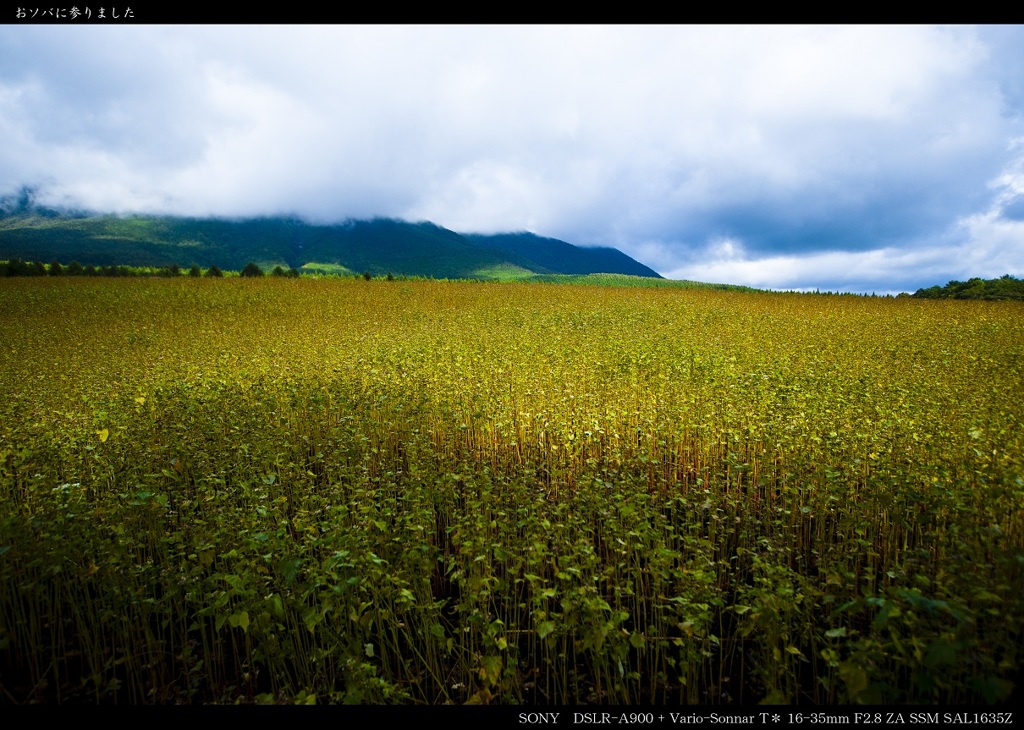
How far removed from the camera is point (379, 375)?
30.7 ft

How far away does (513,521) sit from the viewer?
14.4 ft

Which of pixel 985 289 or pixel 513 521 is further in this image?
pixel 985 289

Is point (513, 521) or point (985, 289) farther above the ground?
point (985, 289)

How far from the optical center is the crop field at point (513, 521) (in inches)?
119

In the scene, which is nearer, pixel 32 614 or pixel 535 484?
pixel 32 614

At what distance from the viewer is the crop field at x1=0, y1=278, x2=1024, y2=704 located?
303 centimetres

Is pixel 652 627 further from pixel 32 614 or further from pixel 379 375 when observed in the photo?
pixel 379 375

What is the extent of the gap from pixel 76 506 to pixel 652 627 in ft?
15.1

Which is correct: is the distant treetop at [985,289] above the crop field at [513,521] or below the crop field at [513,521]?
above

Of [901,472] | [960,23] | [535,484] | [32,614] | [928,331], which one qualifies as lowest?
[32,614]

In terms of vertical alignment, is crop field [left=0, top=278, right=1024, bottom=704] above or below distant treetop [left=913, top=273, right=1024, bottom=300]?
below

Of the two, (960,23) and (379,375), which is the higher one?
(960,23)

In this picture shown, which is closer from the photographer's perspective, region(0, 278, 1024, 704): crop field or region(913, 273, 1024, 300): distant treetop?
region(0, 278, 1024, 704): crop field
